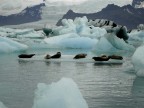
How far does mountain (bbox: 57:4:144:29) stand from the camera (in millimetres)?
121312

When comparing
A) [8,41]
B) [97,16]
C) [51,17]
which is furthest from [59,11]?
[8,41]

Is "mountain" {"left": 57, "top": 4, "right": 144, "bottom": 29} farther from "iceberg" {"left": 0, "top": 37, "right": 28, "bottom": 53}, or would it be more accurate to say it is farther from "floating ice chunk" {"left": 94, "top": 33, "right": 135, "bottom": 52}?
"floating ice chunk" {"left": 94, "top": 33, "right": 135, "bottom": 52}

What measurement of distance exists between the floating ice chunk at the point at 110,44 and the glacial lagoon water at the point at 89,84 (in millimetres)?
9441

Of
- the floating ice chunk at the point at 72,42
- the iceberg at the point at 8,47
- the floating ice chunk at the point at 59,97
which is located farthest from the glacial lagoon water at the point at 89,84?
the floating ice chunk at the point at 72,42

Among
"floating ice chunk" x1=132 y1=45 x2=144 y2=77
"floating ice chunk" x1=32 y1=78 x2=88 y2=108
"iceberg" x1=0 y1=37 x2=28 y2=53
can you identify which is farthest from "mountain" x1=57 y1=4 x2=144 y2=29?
"floating ice chunk" x1=32 y1=78 x2=88 y2=108

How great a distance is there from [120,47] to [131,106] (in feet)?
60.1

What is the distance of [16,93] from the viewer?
8367mm

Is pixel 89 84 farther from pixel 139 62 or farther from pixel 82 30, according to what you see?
pixel 82 30

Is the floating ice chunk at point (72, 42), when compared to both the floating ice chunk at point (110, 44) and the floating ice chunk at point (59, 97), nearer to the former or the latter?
the floating ice chunk at point (110, 44)

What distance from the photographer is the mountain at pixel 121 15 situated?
398ft

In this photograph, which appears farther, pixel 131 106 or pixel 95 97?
pixel 95 97

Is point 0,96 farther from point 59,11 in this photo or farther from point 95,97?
point 59,11

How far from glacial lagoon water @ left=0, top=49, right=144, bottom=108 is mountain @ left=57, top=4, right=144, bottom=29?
105709 mm

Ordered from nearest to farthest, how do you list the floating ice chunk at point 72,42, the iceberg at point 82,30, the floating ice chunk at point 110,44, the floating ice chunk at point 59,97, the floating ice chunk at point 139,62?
the floating ice chunk at point 59,97 < the floating ice chunk at point 139,62 < the floating ice chunk at point 110,44 < the floating ice chunk at point 72,42 < the iceberg at point 82,30
